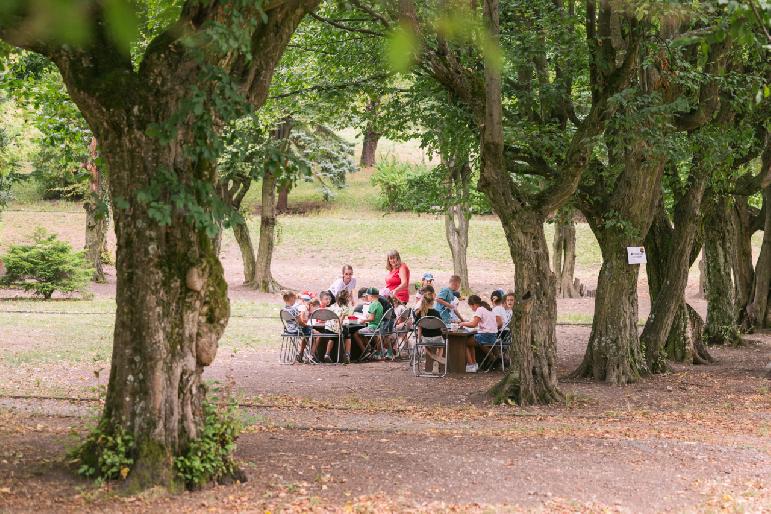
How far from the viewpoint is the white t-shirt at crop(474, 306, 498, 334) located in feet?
50.8

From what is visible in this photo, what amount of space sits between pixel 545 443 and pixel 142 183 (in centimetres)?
463

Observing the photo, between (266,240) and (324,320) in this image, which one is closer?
(324,320)

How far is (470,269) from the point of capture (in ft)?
141

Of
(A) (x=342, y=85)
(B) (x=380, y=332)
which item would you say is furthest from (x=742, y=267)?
(A) (x=342, y=85)

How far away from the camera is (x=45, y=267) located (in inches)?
1084

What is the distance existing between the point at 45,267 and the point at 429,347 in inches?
619

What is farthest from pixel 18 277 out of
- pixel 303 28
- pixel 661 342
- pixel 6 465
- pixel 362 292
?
pixel 6 465

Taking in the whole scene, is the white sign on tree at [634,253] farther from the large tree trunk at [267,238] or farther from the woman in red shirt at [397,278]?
the large tree trunk at [267,238]

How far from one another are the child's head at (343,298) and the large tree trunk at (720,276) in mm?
7968

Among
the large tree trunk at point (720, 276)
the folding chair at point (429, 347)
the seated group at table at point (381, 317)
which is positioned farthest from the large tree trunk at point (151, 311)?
the large tree trunk at point (720, 276)

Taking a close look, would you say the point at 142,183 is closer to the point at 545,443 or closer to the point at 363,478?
the point at 363,478

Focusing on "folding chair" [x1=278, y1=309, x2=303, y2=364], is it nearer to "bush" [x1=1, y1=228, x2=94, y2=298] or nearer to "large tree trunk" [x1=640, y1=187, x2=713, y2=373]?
"large tree trunk" [x1=640, y1=187, x2=713, y2=373]

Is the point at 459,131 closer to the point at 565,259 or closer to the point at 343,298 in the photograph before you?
the point at 343,298

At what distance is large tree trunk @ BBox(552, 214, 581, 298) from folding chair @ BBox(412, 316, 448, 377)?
643 inches
